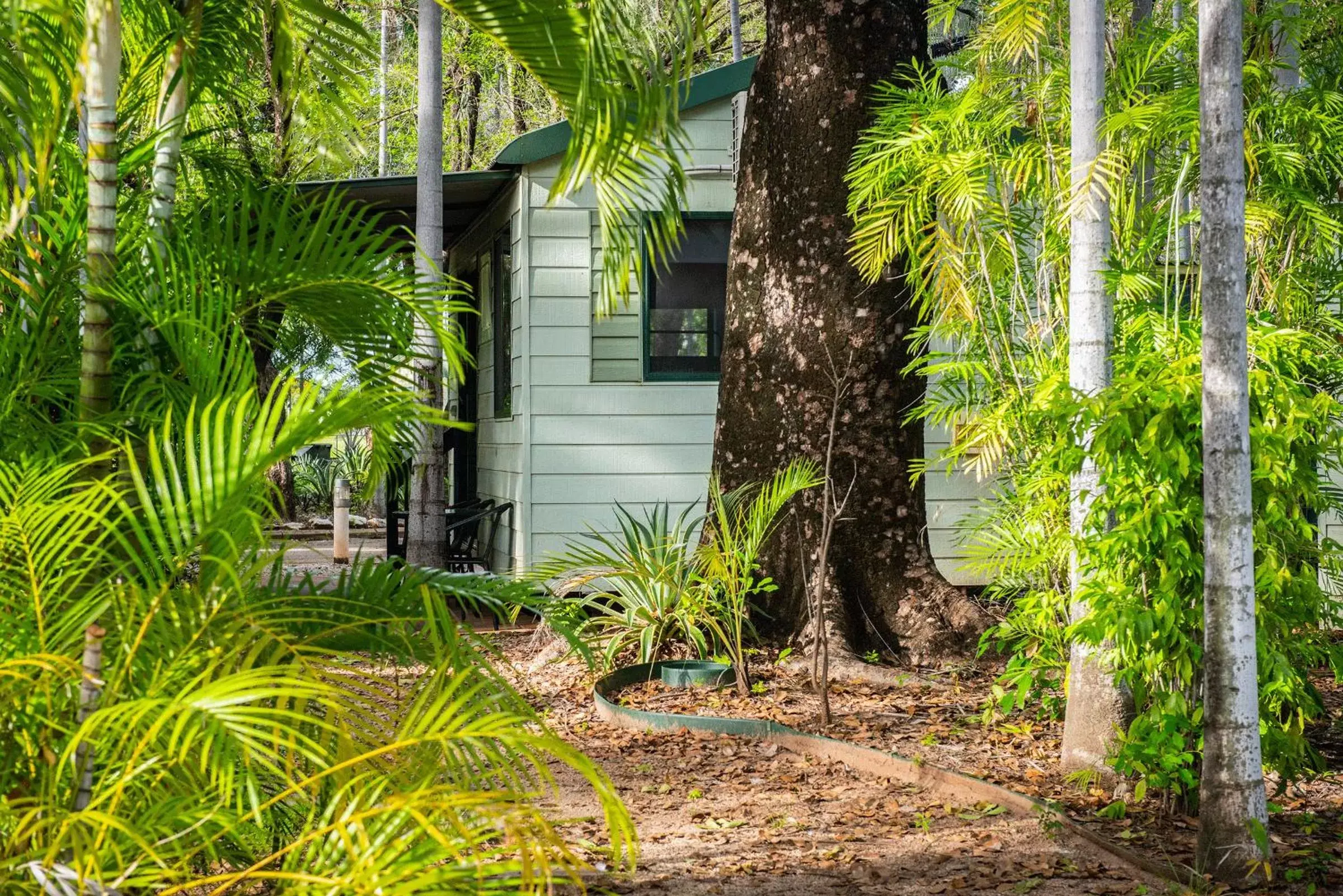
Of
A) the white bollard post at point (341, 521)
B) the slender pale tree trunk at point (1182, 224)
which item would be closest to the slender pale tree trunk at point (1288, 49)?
the slender pale tree trunk at point (1182, 224)

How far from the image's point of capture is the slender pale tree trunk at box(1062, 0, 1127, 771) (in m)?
4.44

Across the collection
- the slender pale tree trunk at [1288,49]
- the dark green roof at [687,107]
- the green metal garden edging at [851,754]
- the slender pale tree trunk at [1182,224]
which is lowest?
the green metal garden edging at [851,754]

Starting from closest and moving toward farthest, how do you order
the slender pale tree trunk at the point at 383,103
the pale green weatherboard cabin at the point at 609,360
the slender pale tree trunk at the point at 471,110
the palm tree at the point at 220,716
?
the palm tree at the point at 220,716 < the pale green weatherboard cabin at the point at 609,360 < the slender pale tree trunk at the point at 383,103 < the slender pale tree trunk at the point at 471,110

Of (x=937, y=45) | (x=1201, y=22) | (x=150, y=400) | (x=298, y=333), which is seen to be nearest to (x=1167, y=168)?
(x=1201, y=22)

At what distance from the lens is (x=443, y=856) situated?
205 cm

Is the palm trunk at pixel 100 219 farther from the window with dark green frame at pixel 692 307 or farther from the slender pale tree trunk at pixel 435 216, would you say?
the window with dark green frame at pixel 692 307

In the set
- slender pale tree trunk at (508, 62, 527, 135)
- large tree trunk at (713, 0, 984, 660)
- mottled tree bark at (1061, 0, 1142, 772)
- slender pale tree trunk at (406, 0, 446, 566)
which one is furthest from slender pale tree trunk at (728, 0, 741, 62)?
mottled tree bark at (1061, 0, 1142, 772)

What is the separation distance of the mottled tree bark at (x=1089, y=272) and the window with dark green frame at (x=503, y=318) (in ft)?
20.9

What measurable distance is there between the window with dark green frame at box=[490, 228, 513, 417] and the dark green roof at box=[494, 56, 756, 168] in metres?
1.17

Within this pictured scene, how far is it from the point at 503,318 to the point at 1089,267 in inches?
279

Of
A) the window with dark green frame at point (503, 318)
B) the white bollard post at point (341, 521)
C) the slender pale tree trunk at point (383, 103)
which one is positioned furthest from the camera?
the slender pale tree trunk at point (383, 103)

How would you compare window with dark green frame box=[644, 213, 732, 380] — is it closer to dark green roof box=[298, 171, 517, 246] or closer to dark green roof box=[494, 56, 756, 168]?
dark green roof box=[494, 56, 756, 168]

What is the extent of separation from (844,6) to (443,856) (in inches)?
244

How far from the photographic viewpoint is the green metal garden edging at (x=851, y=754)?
13.4ft
